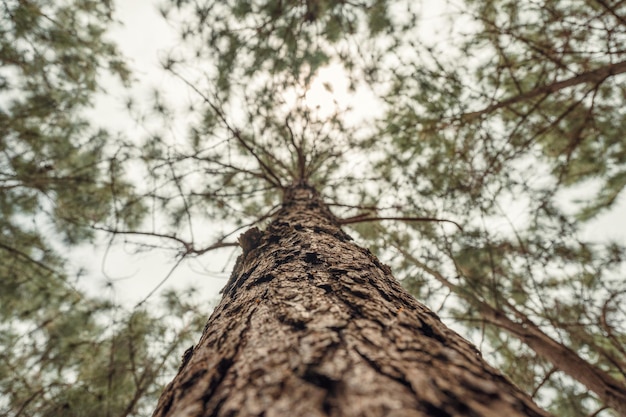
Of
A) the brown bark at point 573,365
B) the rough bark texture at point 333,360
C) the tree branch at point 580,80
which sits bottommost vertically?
the rough bark texture at point 333,360

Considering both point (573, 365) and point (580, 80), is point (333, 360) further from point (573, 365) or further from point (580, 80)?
point (580, 80)

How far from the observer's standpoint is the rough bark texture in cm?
47

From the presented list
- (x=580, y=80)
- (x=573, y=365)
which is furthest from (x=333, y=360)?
(x=580, y=80)

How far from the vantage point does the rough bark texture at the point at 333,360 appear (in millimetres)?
470

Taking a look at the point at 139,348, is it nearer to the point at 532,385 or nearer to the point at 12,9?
the point at 12,9

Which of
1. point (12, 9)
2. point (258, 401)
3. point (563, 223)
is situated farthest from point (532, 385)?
point (12, 9)

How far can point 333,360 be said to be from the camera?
1.83ft

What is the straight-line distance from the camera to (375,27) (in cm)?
326

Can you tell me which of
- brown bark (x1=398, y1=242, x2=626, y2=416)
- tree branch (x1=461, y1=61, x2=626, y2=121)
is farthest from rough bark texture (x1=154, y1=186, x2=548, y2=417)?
tree branch (x1=461, y1=61, x2=626, y2=121)

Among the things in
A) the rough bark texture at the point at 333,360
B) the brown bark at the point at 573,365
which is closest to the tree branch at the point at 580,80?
the brown bark at the point at 573,365

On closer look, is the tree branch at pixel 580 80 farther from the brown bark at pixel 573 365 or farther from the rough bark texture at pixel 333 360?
the rough bark texture at pixel 333 360

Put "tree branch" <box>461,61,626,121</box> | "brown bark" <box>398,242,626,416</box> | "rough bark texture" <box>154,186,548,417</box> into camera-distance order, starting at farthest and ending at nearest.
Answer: "tree branch" <box>461,61,626,121</box>, "brown bark" <box>398,242,626,416</box>, "rough bark texture" <box>154,186,548,417</box>

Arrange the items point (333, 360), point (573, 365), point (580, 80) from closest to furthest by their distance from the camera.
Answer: point (333, 360)
point (573, 365)
point (580, 80)

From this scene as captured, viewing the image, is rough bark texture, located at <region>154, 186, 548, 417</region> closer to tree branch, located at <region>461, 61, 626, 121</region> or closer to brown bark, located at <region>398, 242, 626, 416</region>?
brown bark, located at <region>398, 242, 626, 416</region>
